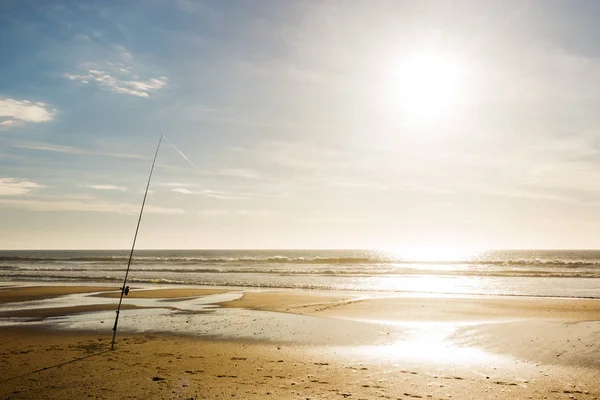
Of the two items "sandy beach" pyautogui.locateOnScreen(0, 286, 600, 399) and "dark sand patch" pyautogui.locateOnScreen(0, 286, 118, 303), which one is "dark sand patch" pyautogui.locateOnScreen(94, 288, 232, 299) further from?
"sandy beach" pyautogui.locateOnScreen(0, 286, 600, 399)

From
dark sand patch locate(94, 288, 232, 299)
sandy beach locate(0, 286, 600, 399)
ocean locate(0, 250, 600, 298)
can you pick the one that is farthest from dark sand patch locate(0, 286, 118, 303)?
ocean locate(0, 250, 600, 298)

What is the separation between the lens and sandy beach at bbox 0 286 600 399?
7.51 meters

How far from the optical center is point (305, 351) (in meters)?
10.5

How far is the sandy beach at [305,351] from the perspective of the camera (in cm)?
751

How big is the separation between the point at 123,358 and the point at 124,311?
8952mm

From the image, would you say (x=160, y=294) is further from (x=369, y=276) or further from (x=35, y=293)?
(x=369, y=276)

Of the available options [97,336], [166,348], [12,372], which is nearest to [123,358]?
[166,348]

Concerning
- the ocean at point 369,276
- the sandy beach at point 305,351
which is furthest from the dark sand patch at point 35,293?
the ocean at point 369,276

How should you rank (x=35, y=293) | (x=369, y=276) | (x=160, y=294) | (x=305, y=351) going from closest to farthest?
1. (x=305, y=351)
2. (x=160, y=294)
3. (x=35, y=293)
4. (x=369, y=276)

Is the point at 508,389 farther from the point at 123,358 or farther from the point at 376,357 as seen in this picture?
the point at 123,358

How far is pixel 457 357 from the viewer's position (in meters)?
9.80

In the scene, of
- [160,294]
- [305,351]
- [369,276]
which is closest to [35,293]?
[160,294]

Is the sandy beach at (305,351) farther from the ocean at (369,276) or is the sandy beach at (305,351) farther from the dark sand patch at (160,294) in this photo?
the ocean at (369,276)

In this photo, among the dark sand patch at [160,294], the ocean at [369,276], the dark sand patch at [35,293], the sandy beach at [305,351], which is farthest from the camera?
the ocean at [369,276]
